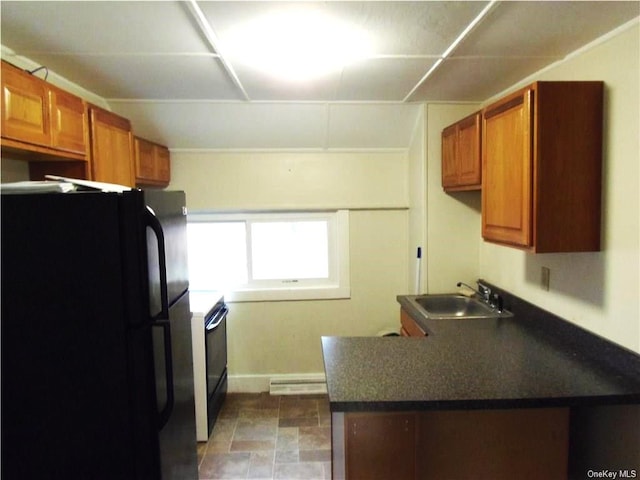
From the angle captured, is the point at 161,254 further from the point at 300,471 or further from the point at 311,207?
the point at 311,207

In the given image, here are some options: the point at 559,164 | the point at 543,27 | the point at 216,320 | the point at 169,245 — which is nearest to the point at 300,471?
the point at 216,320

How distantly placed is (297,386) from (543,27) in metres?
3.05

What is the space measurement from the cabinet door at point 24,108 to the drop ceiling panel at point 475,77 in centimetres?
196

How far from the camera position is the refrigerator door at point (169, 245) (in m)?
1.51

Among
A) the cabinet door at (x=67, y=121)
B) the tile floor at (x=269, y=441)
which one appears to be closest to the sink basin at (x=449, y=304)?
the tile floor at (x=269, y=441)

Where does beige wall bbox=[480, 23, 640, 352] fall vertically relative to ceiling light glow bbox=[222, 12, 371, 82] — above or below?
below

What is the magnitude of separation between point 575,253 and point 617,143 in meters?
0.54

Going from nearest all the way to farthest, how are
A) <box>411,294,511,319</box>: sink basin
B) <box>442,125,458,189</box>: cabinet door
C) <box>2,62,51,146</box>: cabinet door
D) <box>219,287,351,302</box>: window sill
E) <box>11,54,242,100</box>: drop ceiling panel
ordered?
<box>2,62,51,146</box>: cabinet door → <box>11,54,242,100</box>: drop ceiling panel → <box>442,125,458,189</box>: cabinet door → <box>411,294,511,319</box>: sink basin → <box>219,287,351,302</box>: window sill

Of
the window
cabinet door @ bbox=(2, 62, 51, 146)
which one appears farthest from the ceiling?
the window

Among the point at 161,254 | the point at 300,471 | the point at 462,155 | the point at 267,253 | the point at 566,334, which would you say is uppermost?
the point at 462,155

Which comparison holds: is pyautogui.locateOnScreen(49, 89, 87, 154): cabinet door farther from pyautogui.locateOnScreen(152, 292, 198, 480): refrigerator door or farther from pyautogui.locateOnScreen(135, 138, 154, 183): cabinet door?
pyautogui.locateOnScreen(152, 292, 198, 480): refrigerator door

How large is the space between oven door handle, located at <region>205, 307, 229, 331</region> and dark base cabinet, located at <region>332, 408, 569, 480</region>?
1.40 meters

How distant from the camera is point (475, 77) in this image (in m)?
2.46

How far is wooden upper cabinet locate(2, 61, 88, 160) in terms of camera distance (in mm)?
1604
